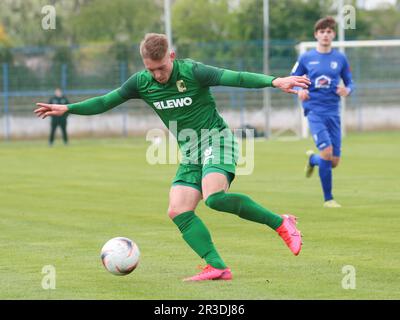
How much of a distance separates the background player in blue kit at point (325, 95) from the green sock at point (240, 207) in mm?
5829

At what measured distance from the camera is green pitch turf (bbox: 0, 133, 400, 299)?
854cm

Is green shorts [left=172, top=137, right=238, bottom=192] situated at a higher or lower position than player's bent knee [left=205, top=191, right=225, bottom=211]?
higher

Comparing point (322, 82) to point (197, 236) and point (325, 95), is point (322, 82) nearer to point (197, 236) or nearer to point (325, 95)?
point (325, 95)

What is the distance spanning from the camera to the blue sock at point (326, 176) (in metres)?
14.9

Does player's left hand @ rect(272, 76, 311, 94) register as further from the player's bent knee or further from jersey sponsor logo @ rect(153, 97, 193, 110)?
the player's bent knee

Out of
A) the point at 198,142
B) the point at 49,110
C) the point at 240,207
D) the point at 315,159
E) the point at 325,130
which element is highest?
the point at 49,110

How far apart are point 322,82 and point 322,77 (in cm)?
7

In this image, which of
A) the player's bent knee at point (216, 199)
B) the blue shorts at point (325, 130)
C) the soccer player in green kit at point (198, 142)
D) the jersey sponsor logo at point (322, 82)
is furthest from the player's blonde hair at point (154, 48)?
the jersey sponsor logo at point (322, 82)

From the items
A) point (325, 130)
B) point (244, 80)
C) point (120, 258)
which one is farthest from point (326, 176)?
point (120, 258)

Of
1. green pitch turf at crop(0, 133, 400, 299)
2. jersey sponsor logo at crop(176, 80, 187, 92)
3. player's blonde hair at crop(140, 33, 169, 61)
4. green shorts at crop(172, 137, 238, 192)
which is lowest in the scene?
green pitch turf at crop(0, 133, 400, 299)

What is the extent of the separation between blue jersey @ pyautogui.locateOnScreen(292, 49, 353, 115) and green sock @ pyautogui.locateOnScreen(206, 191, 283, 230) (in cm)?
615

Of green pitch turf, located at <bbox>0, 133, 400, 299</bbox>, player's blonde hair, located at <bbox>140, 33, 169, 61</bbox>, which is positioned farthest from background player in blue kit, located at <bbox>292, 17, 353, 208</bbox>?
player's blonde hair, located at <bbox>140, 33, 169, 61</bbox>

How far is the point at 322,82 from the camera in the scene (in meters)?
15.3

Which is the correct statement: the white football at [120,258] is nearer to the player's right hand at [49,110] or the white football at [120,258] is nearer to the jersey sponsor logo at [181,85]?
the player's right hand at [49,110]
